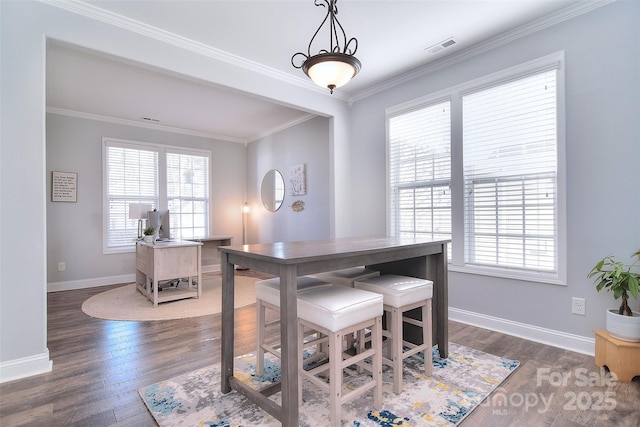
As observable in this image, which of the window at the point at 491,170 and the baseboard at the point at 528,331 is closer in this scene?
the baseboard at the point at 528,331

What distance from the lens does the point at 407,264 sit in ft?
7.87

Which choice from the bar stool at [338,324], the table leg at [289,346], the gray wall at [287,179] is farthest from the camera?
the gray wall at [287,179]

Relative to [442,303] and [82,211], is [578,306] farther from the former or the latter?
[82,211]

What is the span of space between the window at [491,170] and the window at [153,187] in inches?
157

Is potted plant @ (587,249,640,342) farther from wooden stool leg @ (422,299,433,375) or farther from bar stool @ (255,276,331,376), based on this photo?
bar stool @ (255,276,331,376)

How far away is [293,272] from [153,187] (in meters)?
4.96

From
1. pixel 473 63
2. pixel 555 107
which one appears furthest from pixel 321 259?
pixel 473 63

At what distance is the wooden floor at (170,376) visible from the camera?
5.46 ft

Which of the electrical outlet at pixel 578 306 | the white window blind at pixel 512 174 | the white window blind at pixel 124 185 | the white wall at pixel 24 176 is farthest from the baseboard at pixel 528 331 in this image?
the white window blind at pixel 124 185

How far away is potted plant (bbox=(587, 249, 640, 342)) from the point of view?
1.97 meters

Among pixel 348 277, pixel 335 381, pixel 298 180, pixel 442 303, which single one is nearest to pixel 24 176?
pixel 348 277

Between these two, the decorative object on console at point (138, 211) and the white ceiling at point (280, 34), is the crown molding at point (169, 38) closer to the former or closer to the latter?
the white ceiling at point (280, 34)

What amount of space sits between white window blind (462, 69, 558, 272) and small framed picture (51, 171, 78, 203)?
5374 mm

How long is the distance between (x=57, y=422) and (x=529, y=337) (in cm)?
331
